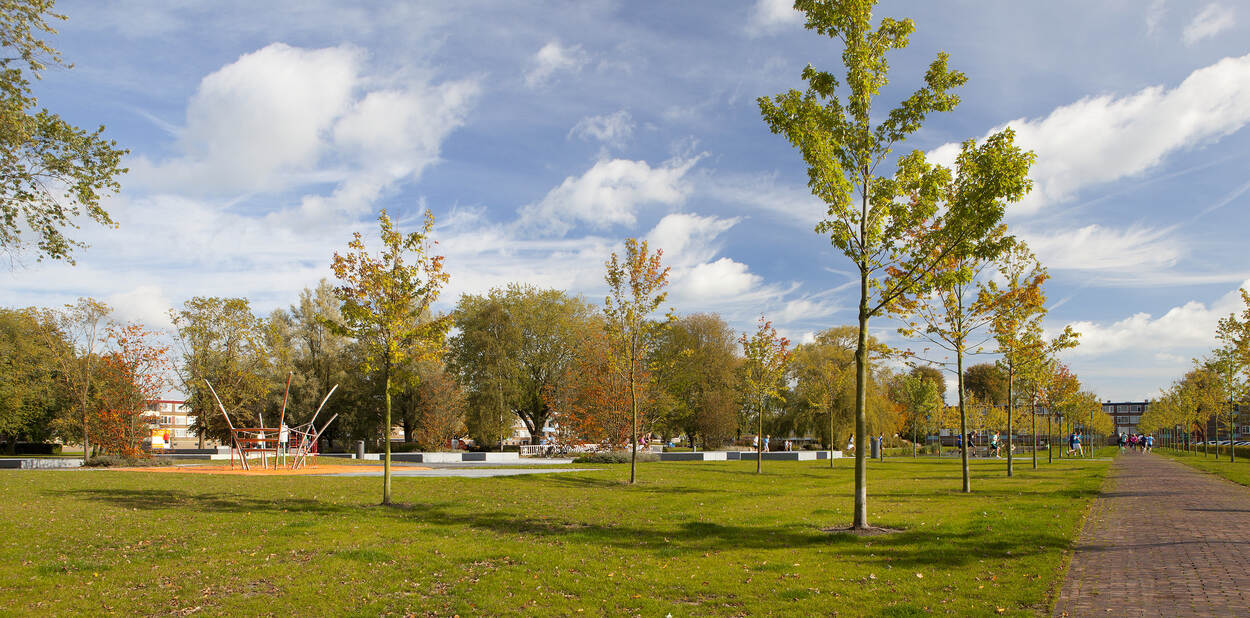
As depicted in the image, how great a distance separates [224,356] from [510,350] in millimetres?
19594

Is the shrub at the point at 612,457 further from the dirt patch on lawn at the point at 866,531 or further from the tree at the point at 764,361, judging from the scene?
the dirt patch on lawn at the point at 866,531

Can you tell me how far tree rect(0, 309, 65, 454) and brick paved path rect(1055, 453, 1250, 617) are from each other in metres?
52.5

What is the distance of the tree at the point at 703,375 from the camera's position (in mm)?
54344

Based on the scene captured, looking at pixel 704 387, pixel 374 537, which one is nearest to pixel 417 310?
pixel 374 537

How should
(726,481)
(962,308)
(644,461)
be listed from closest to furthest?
(962,308), (726,481), (644,461)

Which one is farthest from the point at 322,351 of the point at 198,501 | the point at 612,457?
the point at 198,501

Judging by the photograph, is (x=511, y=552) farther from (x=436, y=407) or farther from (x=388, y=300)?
(x=436, y=407)

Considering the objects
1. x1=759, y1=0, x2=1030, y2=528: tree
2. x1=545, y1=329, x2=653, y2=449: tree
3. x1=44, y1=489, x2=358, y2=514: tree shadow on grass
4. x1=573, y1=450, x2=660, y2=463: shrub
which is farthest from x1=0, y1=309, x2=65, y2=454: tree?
x1=759, y1=0, x2=1030, y2=528: tree

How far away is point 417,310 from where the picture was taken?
16891 millimetres

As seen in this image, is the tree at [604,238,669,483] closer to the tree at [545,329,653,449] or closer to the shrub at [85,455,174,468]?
the tree at [545,329,653,449]

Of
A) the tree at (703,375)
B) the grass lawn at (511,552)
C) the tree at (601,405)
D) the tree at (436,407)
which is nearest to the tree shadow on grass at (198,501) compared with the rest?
the grass lawn at (511,552)

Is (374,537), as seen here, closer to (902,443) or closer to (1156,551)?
(1156,551)

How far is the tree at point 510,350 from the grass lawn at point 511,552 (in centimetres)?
3423

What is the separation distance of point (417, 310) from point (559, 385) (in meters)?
31.2
